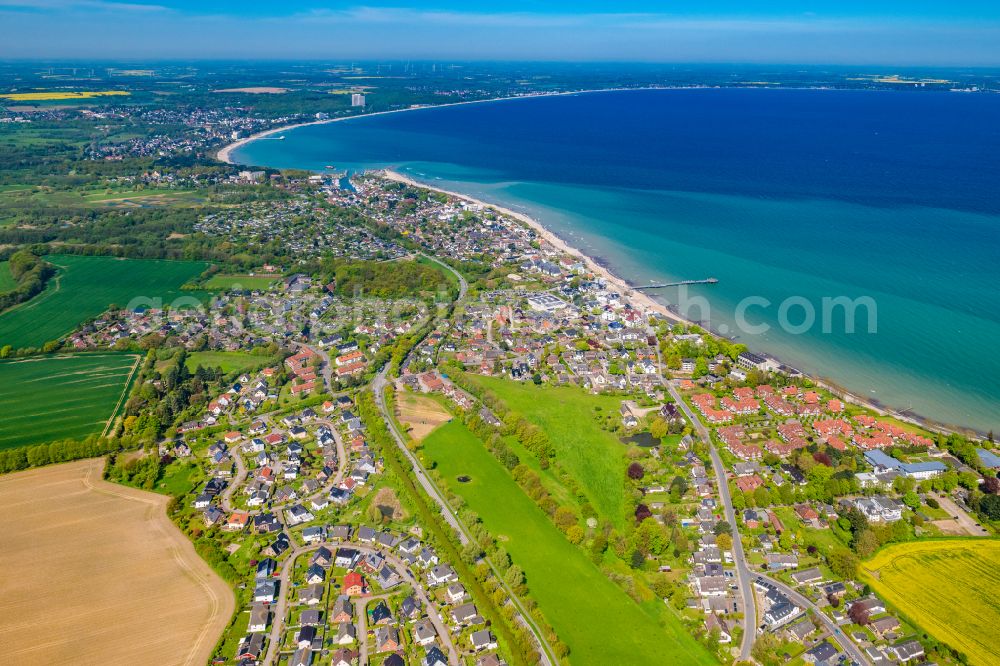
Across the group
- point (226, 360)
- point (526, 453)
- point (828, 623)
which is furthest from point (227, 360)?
point (828, 623)

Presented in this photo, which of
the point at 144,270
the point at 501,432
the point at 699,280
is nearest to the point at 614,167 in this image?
the point at 699,280

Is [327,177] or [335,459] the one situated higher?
[327,177]

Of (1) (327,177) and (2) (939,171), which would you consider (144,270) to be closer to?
(1) (327,177)

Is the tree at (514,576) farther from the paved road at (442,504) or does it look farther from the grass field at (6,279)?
the grass field at (6,279)

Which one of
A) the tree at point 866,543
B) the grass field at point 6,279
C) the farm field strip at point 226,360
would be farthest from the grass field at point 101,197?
the tree at point 866,543

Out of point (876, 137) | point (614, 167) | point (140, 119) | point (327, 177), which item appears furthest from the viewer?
point (140, 119)
